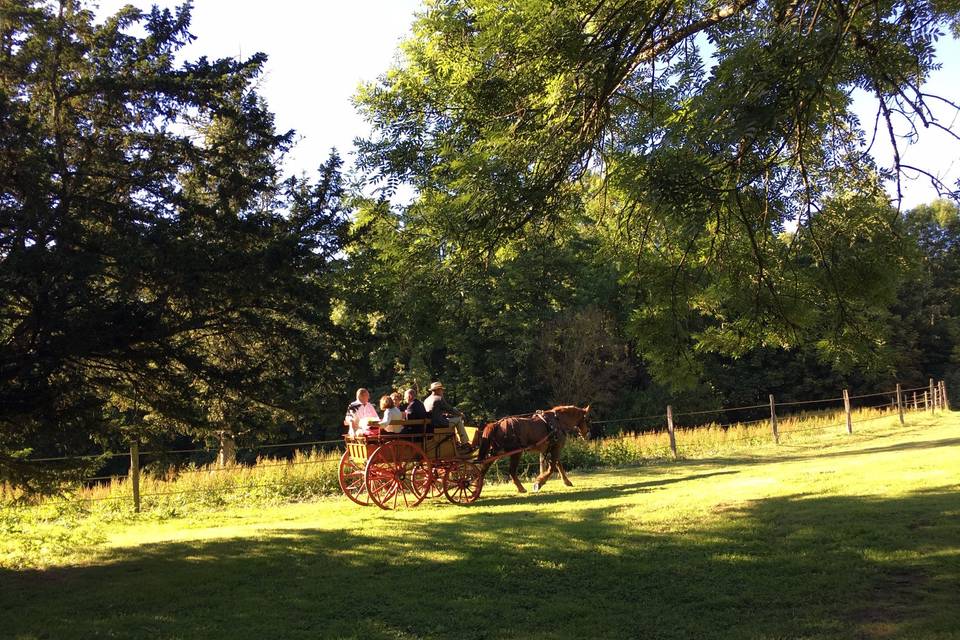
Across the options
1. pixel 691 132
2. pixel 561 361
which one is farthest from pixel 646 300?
pixel 561 361

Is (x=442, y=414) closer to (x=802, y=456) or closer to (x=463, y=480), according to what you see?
(x=463, y=480)

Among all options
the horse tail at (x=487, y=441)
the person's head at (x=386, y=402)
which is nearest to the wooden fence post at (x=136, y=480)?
the person's head at (x=386, y=402)

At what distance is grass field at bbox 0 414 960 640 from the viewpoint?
6.49 metres

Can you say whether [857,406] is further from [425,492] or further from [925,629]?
[925,629]

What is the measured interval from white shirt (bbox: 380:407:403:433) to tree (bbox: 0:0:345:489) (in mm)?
2599

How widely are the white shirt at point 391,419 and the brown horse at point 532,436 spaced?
2220 mm

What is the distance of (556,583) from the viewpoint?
7.71 metres

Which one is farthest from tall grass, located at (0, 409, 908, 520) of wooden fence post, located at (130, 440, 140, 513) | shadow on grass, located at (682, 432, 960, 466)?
shadow on grass, located at (682, 432, 960, 466)

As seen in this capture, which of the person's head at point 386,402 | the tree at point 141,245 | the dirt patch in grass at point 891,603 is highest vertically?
the tree at point 141,245

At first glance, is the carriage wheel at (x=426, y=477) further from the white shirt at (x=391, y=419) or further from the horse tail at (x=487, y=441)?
the horse tail at (x=487, y=441)

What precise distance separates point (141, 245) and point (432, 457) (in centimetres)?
688

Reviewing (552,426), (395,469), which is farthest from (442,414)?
(552,426)

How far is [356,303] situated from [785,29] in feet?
19.0

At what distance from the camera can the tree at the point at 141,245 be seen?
8297mm
